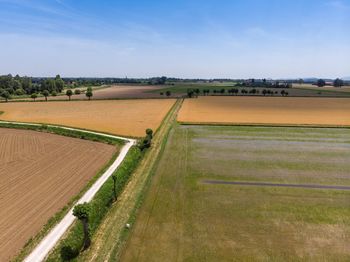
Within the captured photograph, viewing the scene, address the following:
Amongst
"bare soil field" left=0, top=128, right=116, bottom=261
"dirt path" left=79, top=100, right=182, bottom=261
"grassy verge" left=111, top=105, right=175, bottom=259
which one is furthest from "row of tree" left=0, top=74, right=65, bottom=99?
"dirt path" left=79, top=100, right=182, bottom=261

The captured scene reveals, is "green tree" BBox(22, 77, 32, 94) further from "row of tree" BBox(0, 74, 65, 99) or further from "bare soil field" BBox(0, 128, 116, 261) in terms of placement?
"bare soil field" BBox(0, 128, 116, 261)

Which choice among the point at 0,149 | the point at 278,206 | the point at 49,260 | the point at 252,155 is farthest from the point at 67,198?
the point at 252,155

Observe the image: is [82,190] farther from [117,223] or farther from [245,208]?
[245,208]

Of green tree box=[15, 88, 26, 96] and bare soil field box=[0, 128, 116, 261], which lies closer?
bare soil field box=[0, 128, 116, 261]

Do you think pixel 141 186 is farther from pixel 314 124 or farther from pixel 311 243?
pixel 314 124

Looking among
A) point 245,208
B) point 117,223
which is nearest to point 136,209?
point 117,223

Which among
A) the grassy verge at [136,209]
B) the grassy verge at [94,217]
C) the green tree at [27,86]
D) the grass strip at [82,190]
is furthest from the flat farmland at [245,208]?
the green tree at [27,86]

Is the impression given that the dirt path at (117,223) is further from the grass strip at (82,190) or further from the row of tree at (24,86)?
the row of tree at (24,86)
